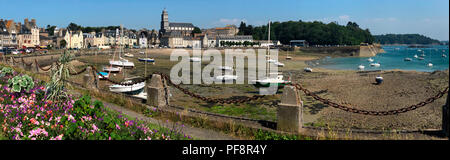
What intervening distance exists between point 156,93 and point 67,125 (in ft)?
13.0

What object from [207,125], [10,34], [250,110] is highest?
[10,34]

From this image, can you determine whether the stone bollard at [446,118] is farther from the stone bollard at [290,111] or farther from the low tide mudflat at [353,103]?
the low tide mudflat at [353,103]

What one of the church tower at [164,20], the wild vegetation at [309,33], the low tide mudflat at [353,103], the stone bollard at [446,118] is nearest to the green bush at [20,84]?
the low tide mudflat at [353,103]

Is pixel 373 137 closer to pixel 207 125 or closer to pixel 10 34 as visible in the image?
pixel 207 125

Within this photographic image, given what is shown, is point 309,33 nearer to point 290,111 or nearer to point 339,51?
point 339,51

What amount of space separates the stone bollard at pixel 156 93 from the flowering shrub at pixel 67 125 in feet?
8.29

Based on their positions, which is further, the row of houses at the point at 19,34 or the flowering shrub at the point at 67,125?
the row of houses at the point at 19,34

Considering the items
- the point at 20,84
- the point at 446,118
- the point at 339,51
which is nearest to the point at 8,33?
the point at 20,84

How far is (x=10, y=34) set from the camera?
100562 mm

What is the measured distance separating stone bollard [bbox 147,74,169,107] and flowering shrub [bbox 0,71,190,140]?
99.5 inches

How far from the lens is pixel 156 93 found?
1110cm

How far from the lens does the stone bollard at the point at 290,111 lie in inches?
314
